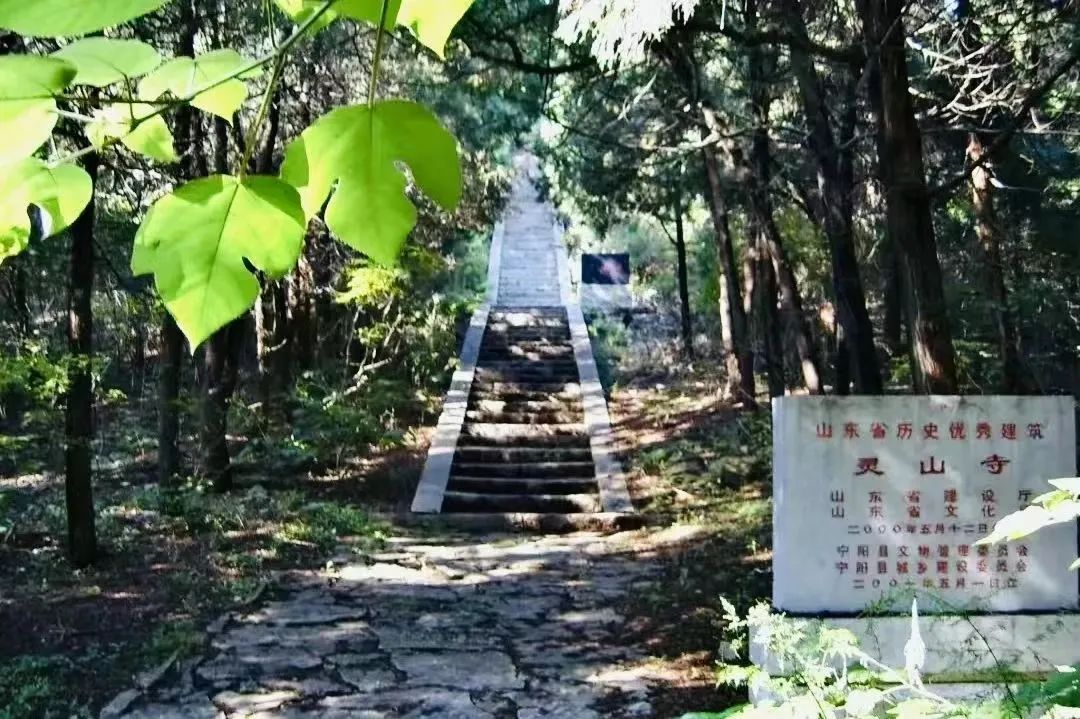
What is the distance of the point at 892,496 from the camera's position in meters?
4.75

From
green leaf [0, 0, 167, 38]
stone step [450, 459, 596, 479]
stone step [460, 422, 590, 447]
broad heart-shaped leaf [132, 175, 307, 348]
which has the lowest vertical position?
stone step [450, 459, 596, 479]

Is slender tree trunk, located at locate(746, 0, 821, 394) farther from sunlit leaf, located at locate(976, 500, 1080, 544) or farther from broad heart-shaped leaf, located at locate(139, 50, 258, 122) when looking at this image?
broad heart-shaped leaf, located at locate(139, 50, 258, 122)

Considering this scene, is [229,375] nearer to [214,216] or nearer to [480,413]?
[480,413]

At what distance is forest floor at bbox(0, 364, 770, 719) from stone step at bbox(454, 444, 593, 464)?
59 centimetres

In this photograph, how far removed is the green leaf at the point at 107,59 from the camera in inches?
21.4

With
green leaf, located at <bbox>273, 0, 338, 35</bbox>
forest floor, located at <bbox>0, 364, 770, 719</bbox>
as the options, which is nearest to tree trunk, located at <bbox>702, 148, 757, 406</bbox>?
forest floor, located at <bbox>0, 364, 770, 719</bbox>

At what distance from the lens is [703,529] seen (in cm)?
849

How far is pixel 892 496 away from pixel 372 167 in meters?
4.57

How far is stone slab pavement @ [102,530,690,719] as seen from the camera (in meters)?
4.88

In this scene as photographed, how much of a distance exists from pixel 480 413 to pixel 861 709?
11.0 meters

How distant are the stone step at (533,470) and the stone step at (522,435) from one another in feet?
2.54

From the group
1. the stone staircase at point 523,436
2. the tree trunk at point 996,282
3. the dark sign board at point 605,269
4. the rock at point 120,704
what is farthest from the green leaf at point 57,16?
the dark sign board at point 605,269

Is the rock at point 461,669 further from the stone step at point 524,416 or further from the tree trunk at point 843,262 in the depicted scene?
the stone step at point 524,416

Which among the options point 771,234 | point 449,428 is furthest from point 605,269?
point 771,234
